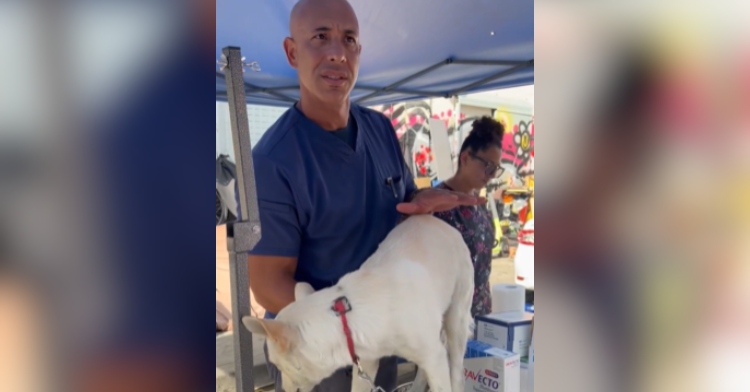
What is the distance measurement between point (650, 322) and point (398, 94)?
4.94 feet

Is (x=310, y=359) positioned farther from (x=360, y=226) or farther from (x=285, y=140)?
(x=285, y=140)

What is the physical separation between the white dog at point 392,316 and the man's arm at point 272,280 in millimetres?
41

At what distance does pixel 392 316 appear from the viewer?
1.59 meters

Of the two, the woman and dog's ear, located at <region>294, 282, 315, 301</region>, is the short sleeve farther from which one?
the woman

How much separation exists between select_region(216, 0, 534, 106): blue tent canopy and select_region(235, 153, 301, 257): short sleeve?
8.8 inches

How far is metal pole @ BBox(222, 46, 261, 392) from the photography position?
1063 mm

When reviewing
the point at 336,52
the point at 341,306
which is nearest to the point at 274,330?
the point at 341,306

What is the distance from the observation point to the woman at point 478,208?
183 cm

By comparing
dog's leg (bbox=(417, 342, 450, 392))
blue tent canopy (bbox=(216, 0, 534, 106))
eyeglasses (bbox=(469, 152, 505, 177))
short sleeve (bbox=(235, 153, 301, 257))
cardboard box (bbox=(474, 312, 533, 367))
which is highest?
blue tent canopy (bbox=(216, 0, 534, 106))

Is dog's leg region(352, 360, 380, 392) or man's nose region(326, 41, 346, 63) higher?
man's nose region(326, 41, 346, 63)

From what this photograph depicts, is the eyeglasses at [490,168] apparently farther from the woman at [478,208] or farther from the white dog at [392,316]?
the white dog at [392,316]

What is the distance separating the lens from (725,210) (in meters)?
0.69

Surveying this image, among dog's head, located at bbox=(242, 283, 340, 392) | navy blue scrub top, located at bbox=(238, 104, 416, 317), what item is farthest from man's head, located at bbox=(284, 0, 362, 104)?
dog's head, located at bbox=(242, 283, 340, 392)

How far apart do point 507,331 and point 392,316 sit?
467 millimetres
